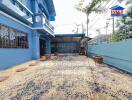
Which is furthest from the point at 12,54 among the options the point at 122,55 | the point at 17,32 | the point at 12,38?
the point at 122,55

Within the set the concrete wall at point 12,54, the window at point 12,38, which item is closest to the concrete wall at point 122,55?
the concrete wall at point 12,54

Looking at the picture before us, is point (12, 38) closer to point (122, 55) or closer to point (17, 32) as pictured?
point (17, 32)

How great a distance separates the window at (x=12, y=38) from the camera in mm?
10758

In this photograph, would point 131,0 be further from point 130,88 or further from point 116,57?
point 130,88

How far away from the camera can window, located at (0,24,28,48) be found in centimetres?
1076

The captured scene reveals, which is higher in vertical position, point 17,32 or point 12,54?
point 17,32

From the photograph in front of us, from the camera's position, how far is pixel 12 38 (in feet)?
41.2

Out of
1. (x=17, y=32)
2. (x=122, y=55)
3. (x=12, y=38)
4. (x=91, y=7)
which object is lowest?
(x=122, y=55)

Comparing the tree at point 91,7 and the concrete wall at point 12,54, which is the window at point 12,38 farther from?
the tree at point 91,7

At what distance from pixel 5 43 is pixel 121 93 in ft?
27.0

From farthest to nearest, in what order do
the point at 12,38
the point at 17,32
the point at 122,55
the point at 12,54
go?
the point at 17,32, the point at 12,38, the point at 12,54, the point at 122,55

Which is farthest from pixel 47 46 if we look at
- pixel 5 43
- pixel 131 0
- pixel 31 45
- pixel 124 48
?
pixel 124 48

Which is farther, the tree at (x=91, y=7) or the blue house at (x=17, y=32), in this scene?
the tree at (x=91, y=7)

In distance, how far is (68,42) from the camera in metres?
37.8
